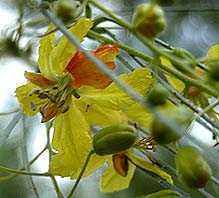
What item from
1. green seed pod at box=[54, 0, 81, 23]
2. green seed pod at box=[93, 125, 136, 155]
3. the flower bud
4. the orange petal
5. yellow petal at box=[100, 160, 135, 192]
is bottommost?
yellow petal at box=[100, 160, 135, 192]

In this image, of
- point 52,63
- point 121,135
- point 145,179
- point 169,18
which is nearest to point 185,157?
point 121,135

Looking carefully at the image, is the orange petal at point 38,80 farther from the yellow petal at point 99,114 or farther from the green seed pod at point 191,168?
the green seed pod at point 191,168

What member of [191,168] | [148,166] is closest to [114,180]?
[148,166]

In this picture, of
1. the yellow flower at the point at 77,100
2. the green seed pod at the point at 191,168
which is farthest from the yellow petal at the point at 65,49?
the green seed pod at the point at 191,168

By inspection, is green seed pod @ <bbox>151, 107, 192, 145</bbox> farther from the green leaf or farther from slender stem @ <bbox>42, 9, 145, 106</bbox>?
the green leaf

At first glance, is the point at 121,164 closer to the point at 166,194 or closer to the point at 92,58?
the point at 166,194

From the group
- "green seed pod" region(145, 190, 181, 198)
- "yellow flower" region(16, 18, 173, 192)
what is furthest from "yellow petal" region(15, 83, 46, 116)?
"green seed pod" region(145, 190, 181, 198)
